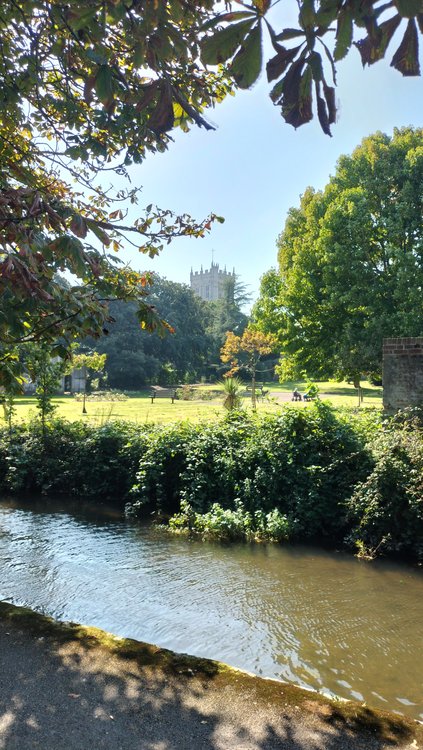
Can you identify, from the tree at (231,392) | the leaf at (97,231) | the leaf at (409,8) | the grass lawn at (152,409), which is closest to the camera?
the leaf at (409,8)

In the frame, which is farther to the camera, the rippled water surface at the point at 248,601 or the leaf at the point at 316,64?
the rippled water surface at the point at 248,601

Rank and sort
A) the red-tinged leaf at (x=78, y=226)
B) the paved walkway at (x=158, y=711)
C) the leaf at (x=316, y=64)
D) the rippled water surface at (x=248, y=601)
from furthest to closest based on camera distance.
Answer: the rippled water surface at (x=248, y=601), the red-tinged leaf at (x=78, y=226), the paved walkway at (x=158, y=711), the leaf at (x=316, y=64)

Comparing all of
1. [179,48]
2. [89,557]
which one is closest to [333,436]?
[89,557]

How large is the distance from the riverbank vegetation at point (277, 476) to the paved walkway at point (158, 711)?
3937 mm

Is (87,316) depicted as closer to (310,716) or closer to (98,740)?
(98,740)

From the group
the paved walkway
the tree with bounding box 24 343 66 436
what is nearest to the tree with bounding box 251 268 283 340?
the tree with bounding box 24 343 66 436

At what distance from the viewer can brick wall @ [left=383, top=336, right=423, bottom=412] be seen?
823 centimetres

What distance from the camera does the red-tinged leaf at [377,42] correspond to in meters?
1.93

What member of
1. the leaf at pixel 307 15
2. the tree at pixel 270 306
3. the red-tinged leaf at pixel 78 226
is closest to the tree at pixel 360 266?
the tree at pixel 270 306

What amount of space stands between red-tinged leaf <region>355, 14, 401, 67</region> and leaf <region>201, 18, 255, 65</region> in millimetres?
498

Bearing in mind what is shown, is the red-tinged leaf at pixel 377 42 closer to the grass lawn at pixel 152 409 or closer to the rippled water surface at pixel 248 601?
the rippled water surface at pixel 248 601

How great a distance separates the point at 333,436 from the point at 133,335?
50848 mm

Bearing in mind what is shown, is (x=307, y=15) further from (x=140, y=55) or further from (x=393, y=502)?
(x=393, y=502)

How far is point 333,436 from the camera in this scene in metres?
7.80
